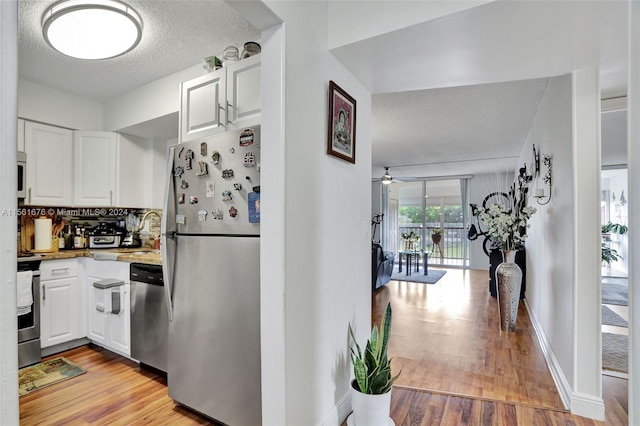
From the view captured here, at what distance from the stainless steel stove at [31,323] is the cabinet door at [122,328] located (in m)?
0.54

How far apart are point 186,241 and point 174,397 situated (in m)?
1.00

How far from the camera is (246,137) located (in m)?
1.71

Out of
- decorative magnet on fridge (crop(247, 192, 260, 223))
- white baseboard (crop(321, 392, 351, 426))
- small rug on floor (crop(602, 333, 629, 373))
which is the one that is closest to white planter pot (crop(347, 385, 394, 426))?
white baseboard (crop(321, 392, 351, 426))

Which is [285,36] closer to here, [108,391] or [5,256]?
[5,256]

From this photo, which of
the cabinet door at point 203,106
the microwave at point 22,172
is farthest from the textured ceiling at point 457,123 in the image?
the microwave at point 22,172

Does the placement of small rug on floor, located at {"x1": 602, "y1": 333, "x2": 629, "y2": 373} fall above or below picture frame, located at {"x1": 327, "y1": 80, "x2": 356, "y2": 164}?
below

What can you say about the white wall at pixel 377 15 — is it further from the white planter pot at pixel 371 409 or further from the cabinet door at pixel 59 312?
the cabinet door at pixel 59 312

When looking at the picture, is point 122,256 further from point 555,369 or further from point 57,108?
point 555,369

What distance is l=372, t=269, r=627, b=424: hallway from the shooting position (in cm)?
222

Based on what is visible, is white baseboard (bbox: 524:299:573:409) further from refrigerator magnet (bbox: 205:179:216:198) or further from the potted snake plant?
refrigerator magnet (bbox: 205:179:216:198)

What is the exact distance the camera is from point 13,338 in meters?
0.57

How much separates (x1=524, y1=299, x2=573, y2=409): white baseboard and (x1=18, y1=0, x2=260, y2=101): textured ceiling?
3.09 meters

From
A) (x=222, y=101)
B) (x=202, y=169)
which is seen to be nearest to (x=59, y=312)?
(x=202, y=169)

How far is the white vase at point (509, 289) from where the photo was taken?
3.42 metres
